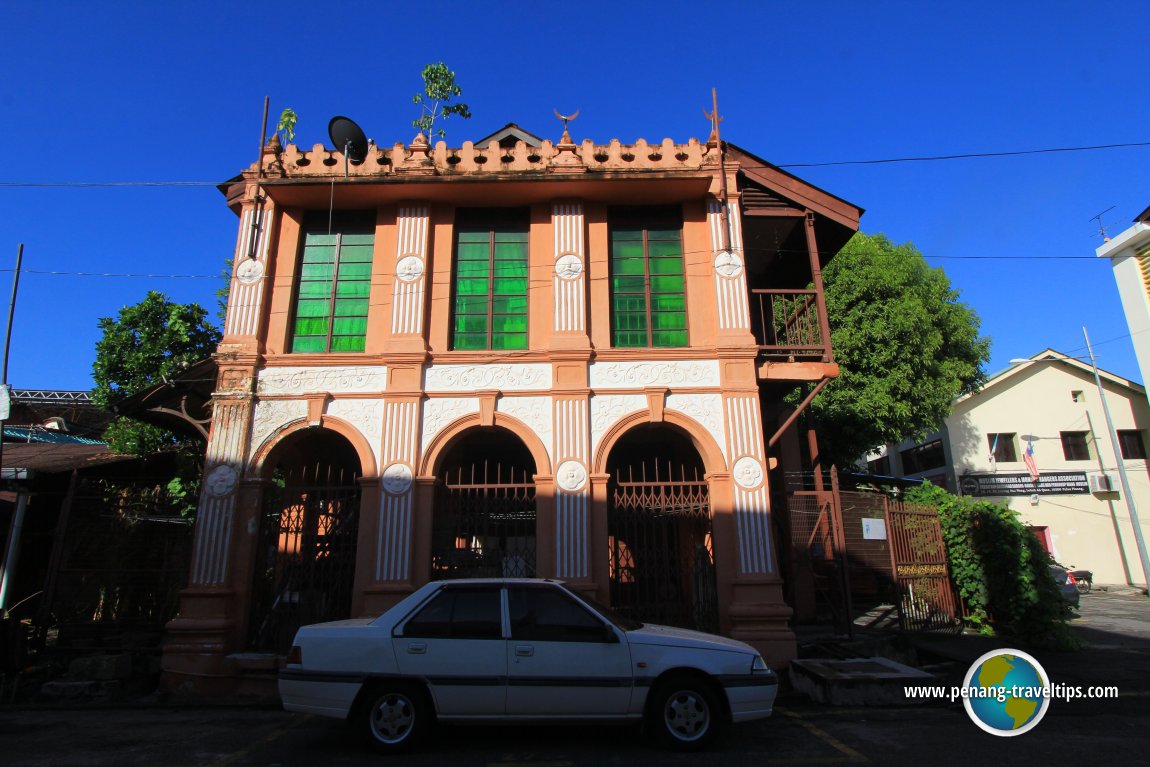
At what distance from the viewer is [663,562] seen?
9.55 m

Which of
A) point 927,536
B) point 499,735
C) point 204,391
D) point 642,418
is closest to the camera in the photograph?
point 499,735

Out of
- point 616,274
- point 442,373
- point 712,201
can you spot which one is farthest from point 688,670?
point 712,201

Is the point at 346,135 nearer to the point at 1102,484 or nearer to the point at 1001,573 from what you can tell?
the point at 1001,573

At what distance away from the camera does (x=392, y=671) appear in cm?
569

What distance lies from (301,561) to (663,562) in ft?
18.3

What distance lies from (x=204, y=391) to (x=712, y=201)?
932 cm

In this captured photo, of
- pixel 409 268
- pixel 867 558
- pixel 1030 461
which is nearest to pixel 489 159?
pixel 409 268

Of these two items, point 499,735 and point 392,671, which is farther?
point 499,735

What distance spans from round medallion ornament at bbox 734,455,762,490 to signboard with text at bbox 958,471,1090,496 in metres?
20.8

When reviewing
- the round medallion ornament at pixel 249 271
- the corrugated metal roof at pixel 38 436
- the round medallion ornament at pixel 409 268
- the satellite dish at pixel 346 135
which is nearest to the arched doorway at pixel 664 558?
the round medallion ornament at pixel 409 268

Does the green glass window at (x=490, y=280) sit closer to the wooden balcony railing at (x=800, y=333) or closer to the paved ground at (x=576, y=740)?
the wooden balcony railing at (x=800, y=333)

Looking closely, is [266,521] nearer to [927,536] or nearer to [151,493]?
[151,493]

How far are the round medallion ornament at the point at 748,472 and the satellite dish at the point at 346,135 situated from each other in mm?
8668

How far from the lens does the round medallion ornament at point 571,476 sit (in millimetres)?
9766
